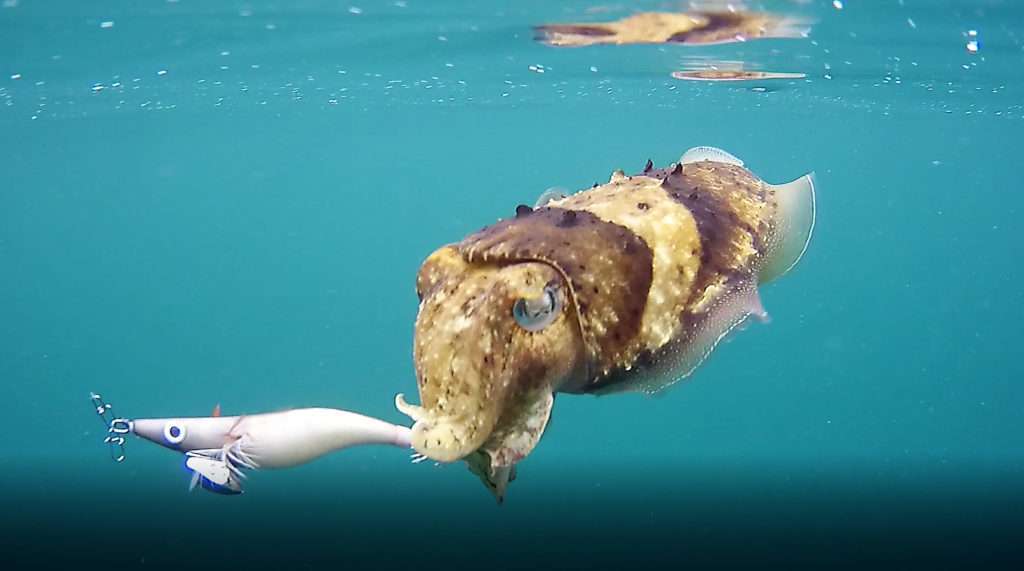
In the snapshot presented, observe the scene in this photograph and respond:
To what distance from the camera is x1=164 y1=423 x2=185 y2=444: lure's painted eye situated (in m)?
3.86

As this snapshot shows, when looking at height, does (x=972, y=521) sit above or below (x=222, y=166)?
below

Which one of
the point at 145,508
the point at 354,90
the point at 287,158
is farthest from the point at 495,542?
the point at 287,158

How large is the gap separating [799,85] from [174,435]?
1794 cm

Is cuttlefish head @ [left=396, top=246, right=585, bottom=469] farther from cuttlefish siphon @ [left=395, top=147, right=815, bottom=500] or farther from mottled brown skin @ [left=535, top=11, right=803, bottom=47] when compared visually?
mottled brown skin @ [left=535, top=11, right=803, bottom=47]

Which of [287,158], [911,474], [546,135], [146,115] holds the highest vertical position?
[287,158]

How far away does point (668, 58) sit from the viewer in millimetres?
15852

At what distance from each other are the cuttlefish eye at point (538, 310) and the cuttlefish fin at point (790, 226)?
59.2 inches

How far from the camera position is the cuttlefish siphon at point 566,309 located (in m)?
3.39

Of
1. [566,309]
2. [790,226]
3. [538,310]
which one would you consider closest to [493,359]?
[538,310]

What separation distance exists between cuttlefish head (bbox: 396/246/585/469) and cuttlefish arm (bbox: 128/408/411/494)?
19 cm

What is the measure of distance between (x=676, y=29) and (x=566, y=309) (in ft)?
34.2

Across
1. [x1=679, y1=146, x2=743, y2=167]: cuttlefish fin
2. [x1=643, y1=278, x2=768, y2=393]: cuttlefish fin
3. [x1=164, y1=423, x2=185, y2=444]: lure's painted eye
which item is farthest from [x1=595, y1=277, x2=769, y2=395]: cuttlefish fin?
[x1=164, y1=423, x2=185, y2=444]: lure's painted eye

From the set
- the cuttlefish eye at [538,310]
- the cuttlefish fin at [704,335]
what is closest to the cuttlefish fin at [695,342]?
the cuttlefish fin at [704,335]

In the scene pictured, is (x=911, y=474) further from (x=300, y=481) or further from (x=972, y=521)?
(x=300, y=481)
